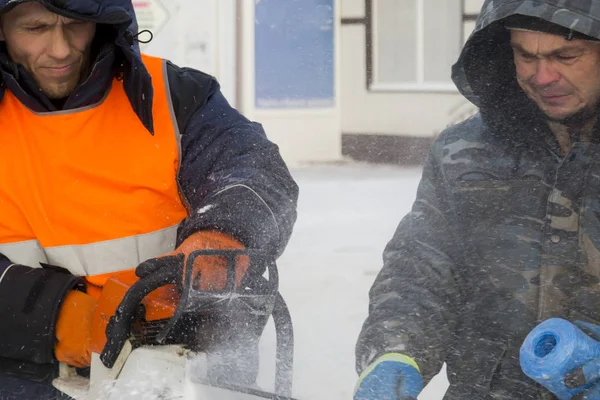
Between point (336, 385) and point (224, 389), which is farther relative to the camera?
point (336, 385)

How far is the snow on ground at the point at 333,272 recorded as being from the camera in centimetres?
391

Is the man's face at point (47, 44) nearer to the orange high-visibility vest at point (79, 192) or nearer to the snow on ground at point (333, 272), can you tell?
the orange high-visibility vest at point (79, 192)

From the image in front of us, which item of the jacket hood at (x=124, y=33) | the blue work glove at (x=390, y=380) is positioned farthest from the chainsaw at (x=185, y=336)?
the jacket hood at (x=124, y=33)

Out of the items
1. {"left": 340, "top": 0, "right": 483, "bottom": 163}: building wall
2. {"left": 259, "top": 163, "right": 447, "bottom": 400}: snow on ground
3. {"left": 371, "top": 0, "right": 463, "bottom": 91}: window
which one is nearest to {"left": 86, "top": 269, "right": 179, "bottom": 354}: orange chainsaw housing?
{"left": 259, "top": 163, "right": 447, "bottom": 400}: snow on ground

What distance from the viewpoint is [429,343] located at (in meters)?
2.05

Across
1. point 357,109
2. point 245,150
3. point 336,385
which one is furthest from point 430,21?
point 245,150

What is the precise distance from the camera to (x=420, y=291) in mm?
2094

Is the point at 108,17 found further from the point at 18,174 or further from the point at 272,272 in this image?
the point at 272,272

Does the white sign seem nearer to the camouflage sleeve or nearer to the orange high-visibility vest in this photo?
the orange high-visibility vest

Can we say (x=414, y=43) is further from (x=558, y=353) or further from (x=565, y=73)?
(x=558, y=353)

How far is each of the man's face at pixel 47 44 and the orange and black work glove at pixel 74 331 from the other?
547mm

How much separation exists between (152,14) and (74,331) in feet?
22.4

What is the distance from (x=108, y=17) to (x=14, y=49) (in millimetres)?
274

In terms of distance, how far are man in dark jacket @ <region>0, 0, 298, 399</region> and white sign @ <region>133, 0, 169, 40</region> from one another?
20.8 ft
